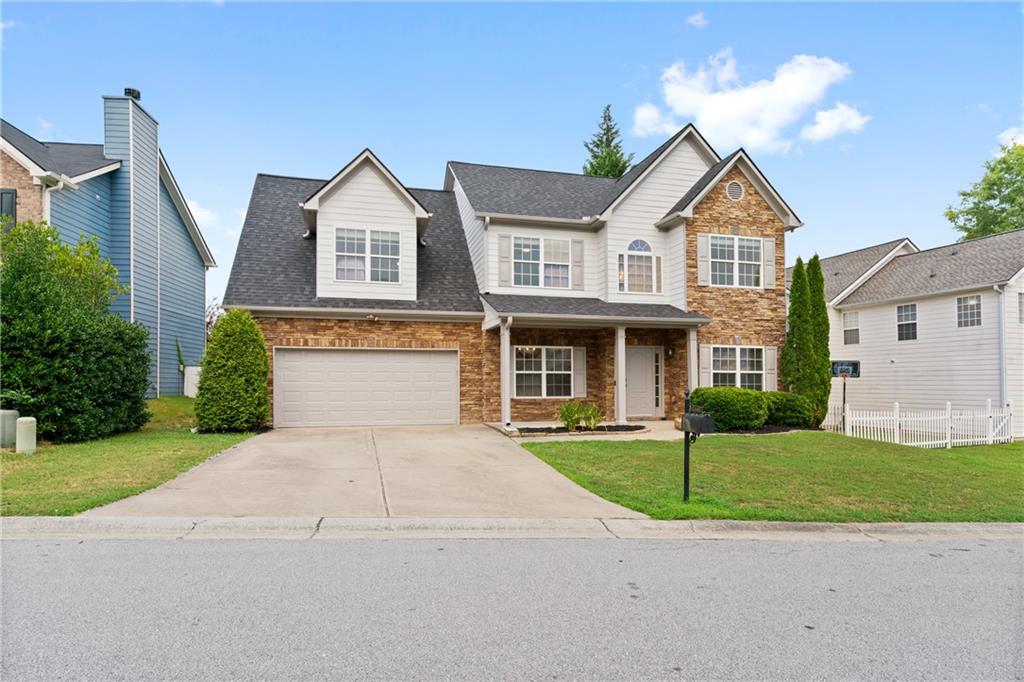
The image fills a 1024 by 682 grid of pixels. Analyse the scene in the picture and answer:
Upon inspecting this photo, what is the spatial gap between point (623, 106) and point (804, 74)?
22.9m

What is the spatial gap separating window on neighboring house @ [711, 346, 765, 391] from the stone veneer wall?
28cm

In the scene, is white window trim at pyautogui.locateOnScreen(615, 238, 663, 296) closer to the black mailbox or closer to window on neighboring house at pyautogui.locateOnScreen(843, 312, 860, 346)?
window on neighboring house at pyautogui.locateOnScreen(843, 312, 860, 346)

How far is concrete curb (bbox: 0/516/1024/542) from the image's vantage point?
6.23 metres

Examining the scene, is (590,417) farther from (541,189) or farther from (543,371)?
(541,189)

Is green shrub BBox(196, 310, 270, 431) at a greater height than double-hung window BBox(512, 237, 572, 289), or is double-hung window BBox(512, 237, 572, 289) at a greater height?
double-hung window BBox(512, 237, 572, 289)

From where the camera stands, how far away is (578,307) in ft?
56.5

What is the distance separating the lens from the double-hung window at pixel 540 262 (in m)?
18.1

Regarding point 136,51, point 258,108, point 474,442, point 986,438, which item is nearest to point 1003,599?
point 474,442

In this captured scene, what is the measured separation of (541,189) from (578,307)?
17.3ft

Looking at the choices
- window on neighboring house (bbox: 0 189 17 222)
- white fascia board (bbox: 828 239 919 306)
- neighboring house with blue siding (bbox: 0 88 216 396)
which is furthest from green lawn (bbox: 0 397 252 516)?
white fascia board (bbox: 828 239 919 306)

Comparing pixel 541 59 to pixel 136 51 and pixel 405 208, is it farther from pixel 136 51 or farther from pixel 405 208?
pixel 136 51

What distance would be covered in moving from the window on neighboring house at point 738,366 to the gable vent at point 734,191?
458 cm

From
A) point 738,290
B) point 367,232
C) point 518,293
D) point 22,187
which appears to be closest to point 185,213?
point 22,187

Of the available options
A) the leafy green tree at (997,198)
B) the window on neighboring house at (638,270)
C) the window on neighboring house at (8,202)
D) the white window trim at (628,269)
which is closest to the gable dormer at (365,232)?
the white window trim at (628,269)
